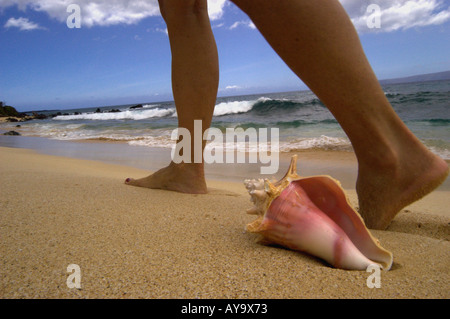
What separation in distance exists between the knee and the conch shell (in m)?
1.12

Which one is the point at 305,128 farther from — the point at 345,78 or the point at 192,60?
the point at 345,78

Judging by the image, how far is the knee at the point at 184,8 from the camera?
1.69 meters

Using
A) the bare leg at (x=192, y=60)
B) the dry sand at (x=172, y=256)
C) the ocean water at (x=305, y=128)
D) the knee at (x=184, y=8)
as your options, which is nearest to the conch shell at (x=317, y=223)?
the dry sand at (x=172, y=256)

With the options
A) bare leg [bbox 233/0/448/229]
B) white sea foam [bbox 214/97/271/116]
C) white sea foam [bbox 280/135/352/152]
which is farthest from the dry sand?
white sea foam [bbox 214/97/271/116]

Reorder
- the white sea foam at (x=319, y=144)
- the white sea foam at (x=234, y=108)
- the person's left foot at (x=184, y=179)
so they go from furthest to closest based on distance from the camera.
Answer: the white sea foam at (x=234, y=108) → the white sea foam at (x=319, y=144) → the person's left foot at (x=184, y=179)

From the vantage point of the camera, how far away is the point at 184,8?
1.69 metres

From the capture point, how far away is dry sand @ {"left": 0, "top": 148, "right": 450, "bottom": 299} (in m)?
0.78

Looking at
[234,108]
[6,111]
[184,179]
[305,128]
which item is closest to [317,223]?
[184,179]

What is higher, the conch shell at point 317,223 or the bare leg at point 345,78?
the bare leg at point 345,78

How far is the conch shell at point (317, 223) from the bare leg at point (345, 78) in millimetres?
253

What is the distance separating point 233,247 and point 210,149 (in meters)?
4.27

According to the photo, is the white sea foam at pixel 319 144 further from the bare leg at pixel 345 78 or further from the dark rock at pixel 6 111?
the dark rock at pixel 6 111

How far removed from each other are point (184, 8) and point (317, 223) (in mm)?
1341
